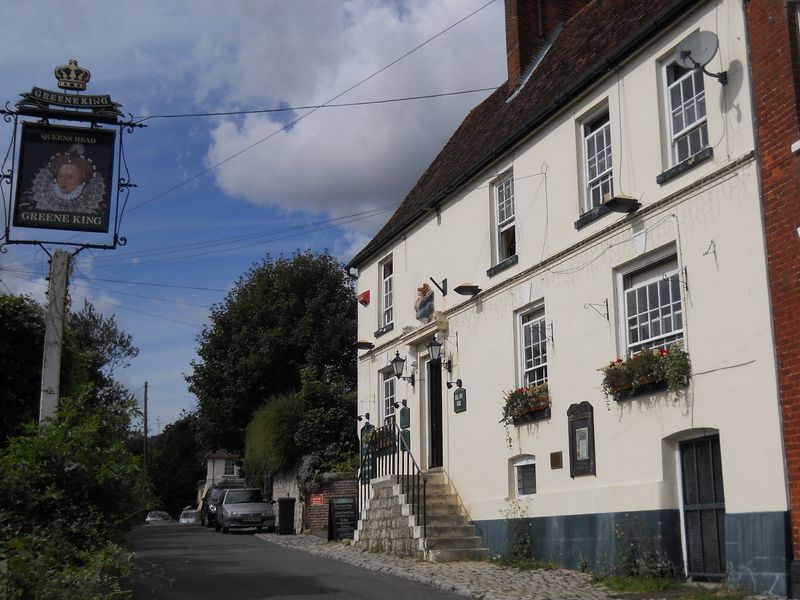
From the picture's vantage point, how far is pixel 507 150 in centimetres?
1577

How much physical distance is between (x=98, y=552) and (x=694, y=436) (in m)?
6.97

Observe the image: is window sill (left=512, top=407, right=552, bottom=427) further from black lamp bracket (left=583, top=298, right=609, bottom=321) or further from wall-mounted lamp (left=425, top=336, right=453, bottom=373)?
wall-mounted lamp (left=425, top=336, right=453, bottom=373)

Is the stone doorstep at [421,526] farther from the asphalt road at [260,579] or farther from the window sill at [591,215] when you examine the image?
the window sill at [591,215]

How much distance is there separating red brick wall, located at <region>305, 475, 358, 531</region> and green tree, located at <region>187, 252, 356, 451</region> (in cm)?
999

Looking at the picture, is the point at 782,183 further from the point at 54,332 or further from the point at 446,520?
the point at 54,332

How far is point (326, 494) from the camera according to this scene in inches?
919

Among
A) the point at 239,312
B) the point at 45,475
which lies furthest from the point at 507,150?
the point at 239,312

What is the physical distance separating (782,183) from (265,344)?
25.3 metres

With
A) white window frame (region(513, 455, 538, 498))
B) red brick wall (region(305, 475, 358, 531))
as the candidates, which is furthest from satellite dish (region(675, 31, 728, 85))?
red brick wall (region(305, 475, 358, 531))

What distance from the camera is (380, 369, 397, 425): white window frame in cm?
2020

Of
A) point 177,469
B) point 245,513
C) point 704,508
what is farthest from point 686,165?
point 177,469

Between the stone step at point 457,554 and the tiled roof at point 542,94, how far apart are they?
674 centimetres

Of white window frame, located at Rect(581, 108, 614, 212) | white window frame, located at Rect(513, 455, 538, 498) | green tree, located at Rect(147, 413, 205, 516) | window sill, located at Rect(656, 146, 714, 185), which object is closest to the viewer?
window sill, located at Rect(656, 146, 714, 185)

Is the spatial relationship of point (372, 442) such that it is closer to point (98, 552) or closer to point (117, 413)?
point (117, 413)
